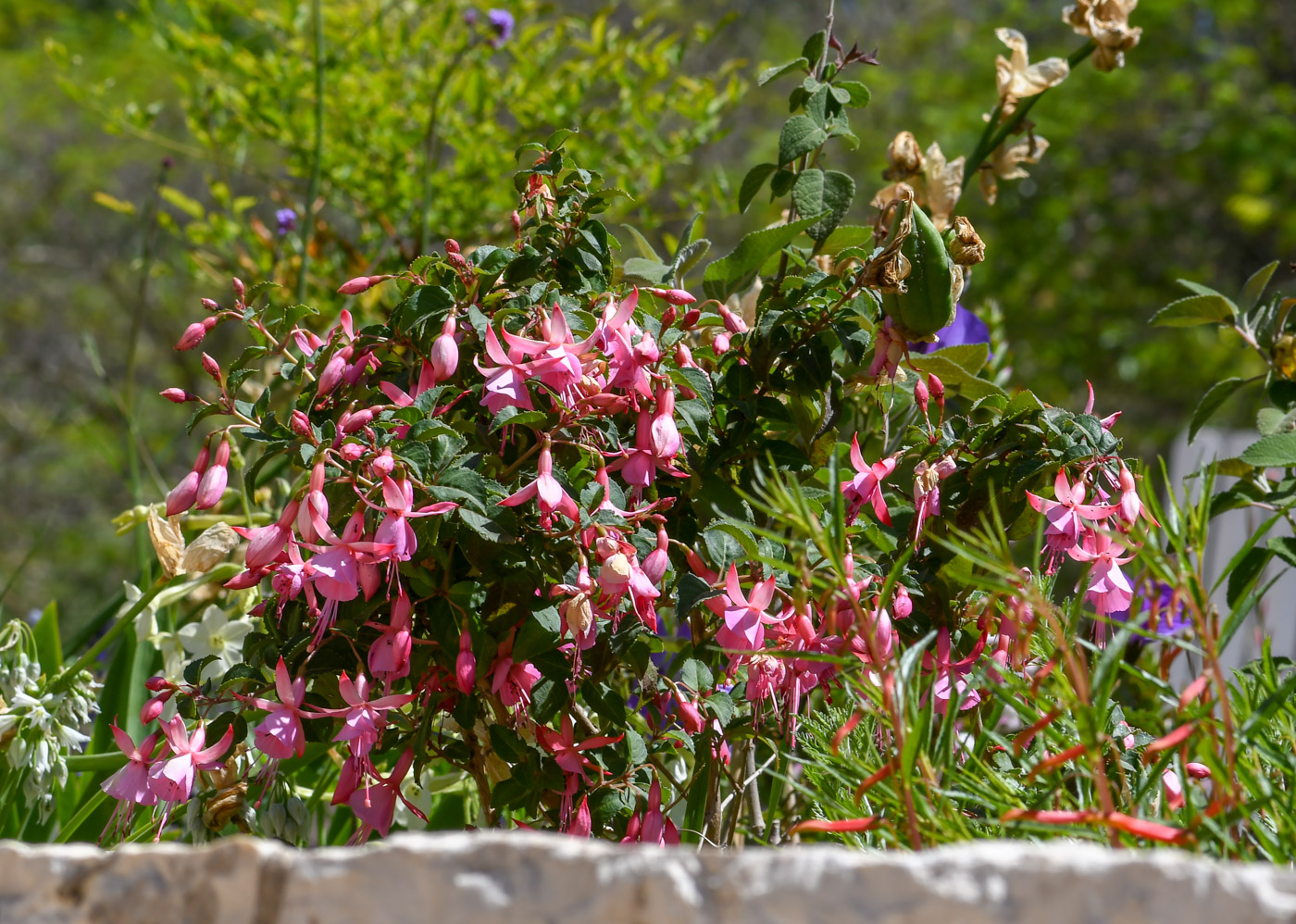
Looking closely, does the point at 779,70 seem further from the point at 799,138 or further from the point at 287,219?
the point at 287,219

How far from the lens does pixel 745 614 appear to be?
25.7 inches

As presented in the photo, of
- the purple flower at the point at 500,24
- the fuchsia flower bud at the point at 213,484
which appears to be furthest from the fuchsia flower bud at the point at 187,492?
the purple flower at the point at 500,24

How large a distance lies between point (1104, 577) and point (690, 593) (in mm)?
257

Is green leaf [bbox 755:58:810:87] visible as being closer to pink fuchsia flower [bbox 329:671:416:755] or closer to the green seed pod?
the green seed pod

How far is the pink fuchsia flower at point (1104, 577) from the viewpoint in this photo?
26.1 inches

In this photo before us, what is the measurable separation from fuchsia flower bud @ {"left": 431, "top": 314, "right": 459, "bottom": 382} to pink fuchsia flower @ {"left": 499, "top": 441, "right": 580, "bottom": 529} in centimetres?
10

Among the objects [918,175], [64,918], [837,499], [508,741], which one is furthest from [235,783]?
[918,175]

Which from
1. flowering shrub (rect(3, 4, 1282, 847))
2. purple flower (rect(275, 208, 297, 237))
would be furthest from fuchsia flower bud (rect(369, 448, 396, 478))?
purple flower (rect(275, 208, 297, 237))

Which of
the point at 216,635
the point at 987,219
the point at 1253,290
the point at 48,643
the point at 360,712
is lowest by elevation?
the point at 987,219

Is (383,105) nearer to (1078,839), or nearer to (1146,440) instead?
(1078,839)

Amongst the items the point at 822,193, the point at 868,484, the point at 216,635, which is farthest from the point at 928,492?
the point at 216,635

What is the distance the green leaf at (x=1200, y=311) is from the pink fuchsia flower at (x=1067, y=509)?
309mm

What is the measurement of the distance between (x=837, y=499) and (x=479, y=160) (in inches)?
59.1

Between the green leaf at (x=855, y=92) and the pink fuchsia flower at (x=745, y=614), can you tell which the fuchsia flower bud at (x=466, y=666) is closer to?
Result: the pink fuchsia flower at (x=745, y=614)
